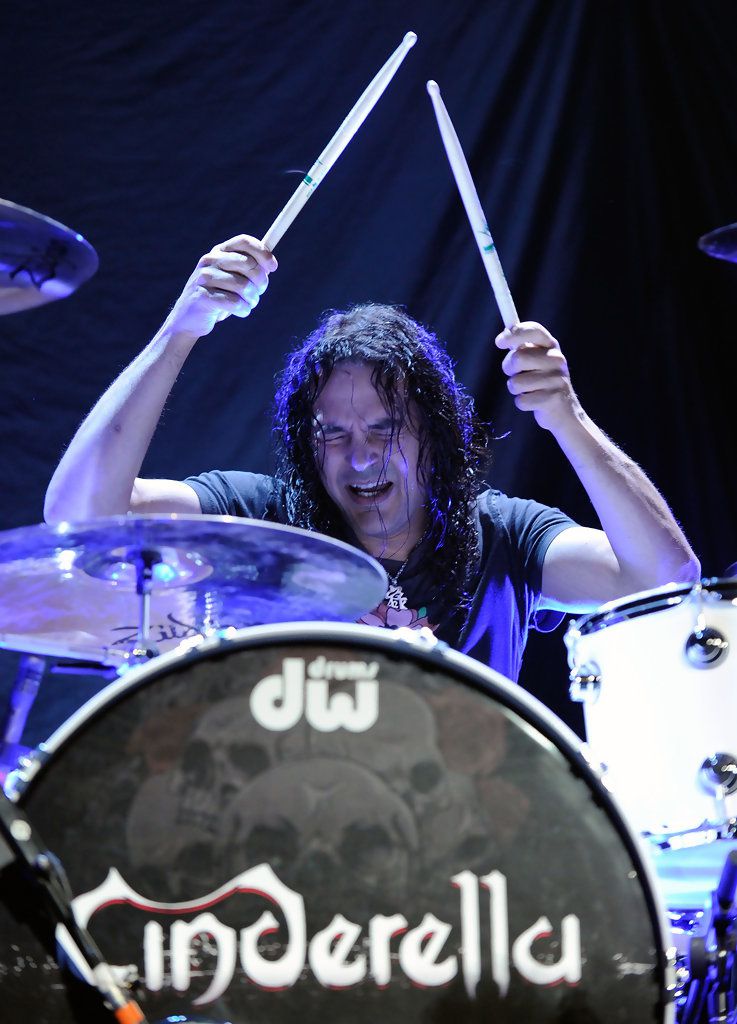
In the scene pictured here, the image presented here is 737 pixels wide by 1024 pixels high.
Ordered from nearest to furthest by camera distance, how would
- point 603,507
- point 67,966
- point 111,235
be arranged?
1. point 67,966
2. point 603,507
3. point 111,235

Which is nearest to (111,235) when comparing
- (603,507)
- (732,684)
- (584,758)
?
(603,507)

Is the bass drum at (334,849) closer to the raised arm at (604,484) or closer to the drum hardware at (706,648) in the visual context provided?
the drum hardware at (706,648)

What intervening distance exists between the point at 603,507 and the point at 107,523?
0.92 meters

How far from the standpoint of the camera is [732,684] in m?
1.46

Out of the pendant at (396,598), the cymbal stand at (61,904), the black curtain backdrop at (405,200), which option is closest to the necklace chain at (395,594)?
the pendant at (396,598)

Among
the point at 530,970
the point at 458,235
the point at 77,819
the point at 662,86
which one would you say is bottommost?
the point at 530,970

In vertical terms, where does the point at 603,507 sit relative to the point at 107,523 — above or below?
above

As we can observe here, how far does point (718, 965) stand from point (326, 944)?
1.52ft

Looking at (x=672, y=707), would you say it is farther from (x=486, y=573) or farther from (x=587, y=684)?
(x=486, y=573)

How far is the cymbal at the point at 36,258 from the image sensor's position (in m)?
1.34

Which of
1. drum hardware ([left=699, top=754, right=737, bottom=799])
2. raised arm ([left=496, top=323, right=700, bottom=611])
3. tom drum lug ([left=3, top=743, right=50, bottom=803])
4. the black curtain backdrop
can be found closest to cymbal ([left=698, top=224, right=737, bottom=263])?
raised arm ([left=496, top=323, right=700, bottom=611])

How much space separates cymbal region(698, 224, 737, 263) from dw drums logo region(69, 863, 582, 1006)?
1.08 meters

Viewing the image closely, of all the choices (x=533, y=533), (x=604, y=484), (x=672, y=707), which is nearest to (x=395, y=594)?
(x=533, y=533)

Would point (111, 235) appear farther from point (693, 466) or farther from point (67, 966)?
point (67, 966)
